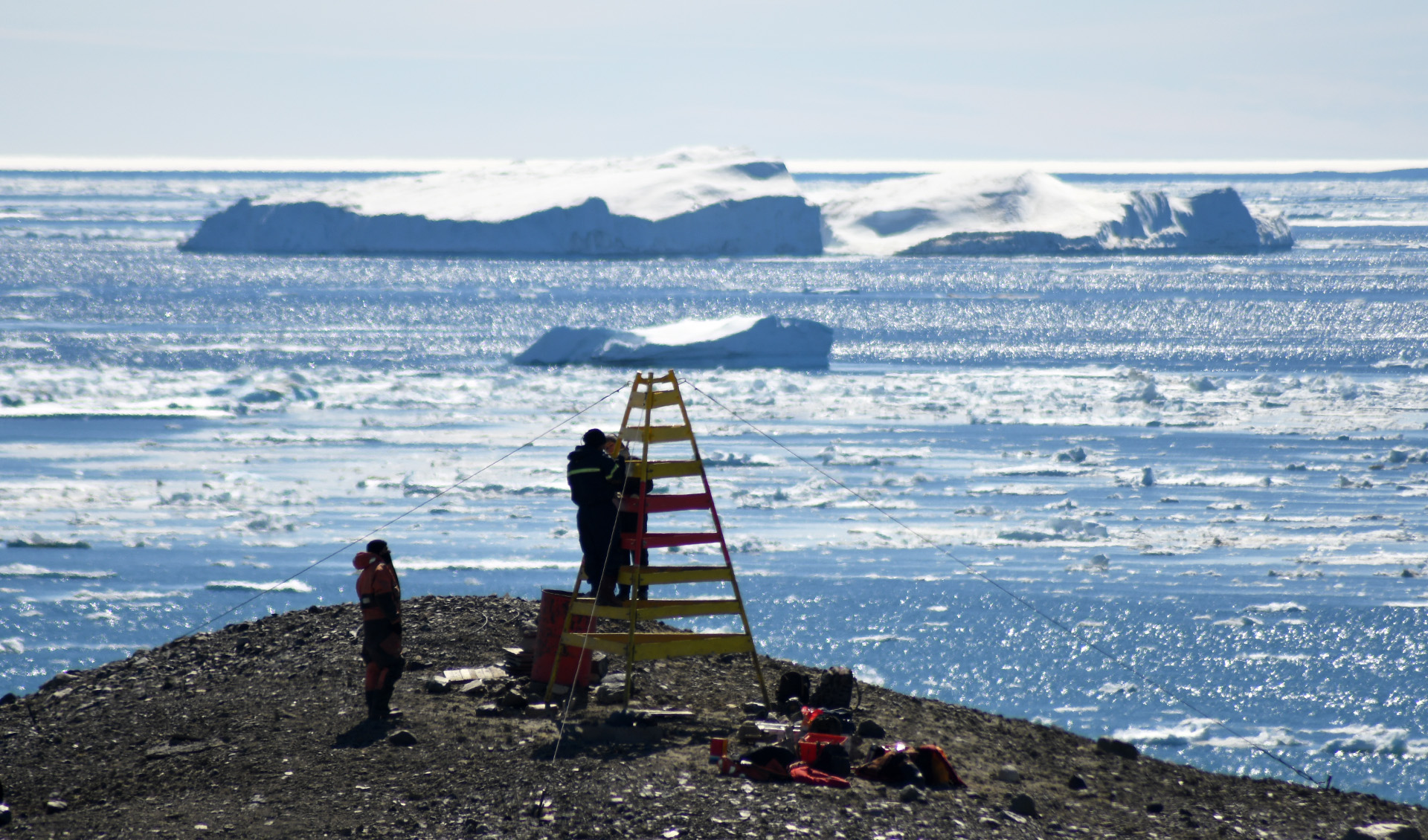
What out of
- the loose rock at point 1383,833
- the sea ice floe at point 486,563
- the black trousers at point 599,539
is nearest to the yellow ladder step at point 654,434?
the black trousers at point 599,539

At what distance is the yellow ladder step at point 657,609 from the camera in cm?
568

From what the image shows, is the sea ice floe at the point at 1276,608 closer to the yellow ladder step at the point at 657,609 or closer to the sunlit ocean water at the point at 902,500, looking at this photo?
the sunlit ocean water at the point at 902,500

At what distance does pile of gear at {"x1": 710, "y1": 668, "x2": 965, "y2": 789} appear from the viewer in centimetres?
498

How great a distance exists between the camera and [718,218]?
2247 inches

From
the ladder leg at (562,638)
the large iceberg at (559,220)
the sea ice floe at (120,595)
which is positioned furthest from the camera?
the large iceberg at (559,220)

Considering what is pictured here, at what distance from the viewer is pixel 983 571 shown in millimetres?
12070

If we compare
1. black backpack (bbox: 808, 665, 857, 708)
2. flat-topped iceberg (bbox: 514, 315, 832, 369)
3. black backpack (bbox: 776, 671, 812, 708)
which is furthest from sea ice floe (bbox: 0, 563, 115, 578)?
flat-topped iceberg (bbox: 514, 315, 832, 369)

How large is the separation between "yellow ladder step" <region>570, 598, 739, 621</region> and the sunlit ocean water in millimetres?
3602

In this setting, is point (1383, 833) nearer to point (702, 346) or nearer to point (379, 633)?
point (379, 633)

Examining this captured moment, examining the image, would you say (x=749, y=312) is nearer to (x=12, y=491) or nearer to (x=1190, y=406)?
(x=1190, y=406)

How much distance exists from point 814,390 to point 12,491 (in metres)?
13.3

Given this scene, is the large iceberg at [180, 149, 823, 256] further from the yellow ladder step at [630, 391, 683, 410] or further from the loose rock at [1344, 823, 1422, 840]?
the loose rock at [1344, 823, 1422, 840]

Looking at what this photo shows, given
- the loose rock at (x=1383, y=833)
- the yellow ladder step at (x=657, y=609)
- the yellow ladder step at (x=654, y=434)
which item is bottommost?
the loose rock at (x=1383, y=833)

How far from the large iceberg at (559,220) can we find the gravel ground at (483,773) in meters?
49.4
